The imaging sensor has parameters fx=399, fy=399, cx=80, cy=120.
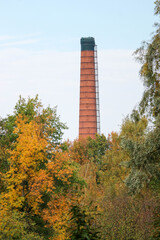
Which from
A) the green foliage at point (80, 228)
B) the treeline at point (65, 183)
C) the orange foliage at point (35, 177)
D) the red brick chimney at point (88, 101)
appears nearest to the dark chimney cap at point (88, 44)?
the red brick chimney at point (88, 101)

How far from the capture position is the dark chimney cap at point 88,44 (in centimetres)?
7257

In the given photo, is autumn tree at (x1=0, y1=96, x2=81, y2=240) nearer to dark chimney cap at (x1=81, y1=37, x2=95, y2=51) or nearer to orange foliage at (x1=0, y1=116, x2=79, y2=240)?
orange foliage at (x1=0, y1=116, x2=79, y2=240)

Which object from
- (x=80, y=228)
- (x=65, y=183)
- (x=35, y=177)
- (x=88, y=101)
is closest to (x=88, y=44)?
(x=88, y=101)

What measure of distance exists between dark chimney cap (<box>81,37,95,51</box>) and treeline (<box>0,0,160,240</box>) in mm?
42396

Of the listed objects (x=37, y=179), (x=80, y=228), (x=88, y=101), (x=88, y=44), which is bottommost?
(x=80, y=228)

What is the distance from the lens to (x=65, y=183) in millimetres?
24156

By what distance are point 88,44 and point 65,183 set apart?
52.1 metres

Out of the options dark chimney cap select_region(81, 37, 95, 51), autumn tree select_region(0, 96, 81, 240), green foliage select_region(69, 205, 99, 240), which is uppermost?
dark chimney cap select_region(81, 37, 95, 51)

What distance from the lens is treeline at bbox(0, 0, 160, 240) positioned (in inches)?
568

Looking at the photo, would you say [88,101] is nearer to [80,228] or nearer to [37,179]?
[37,179]

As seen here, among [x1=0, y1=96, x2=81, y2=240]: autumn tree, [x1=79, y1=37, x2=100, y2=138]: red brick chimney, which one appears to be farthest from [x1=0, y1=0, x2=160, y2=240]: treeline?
[x1=79, y1=37, x2=100, y2=138]: red brick chimney

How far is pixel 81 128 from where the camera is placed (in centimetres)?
6850

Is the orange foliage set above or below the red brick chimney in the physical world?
below

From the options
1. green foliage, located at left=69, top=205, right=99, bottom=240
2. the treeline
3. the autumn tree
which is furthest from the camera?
the autumn tree
